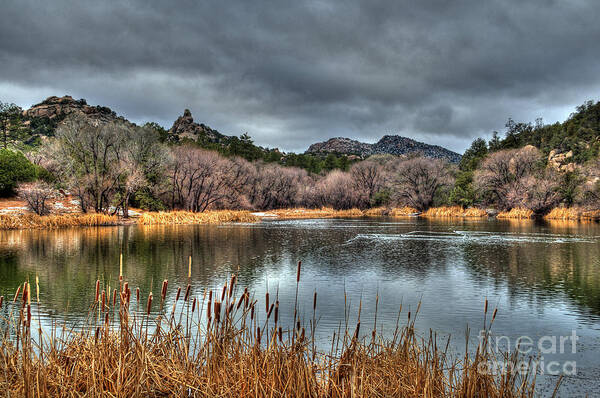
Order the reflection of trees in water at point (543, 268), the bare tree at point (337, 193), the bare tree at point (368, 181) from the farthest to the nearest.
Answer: the bare tree at point (337, 193) < the bare tree at point (368, 181) < the reflection of trees in water at point (543, 268)

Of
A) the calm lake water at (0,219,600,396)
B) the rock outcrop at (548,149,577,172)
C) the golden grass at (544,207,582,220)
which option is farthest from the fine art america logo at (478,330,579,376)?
the rock outcrop at (548,149,577,172)

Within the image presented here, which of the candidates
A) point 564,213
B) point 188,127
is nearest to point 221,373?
point 564,213

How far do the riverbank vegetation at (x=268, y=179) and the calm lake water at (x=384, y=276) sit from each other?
2007cm

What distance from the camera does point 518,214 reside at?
2350 inches

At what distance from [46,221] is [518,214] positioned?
6027cm

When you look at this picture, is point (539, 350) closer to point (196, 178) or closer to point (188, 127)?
point (196, 178)

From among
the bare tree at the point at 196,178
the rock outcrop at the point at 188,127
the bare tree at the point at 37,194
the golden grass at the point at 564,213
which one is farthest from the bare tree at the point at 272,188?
the rock outcrop at the point at 188,127

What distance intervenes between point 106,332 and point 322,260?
49.4 feet

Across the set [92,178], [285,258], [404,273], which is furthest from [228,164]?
[404,273]

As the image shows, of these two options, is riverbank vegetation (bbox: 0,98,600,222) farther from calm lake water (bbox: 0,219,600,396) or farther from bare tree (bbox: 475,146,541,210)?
calm lake water (bbox: 0,219,600,396)

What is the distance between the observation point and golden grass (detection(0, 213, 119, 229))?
1344 inches

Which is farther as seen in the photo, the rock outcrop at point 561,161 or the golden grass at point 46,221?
the rock outcrop at point 561,161

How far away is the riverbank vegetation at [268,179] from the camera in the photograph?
45.9m

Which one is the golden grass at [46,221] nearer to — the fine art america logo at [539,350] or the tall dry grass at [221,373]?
the tall dry grass at [221,373]
